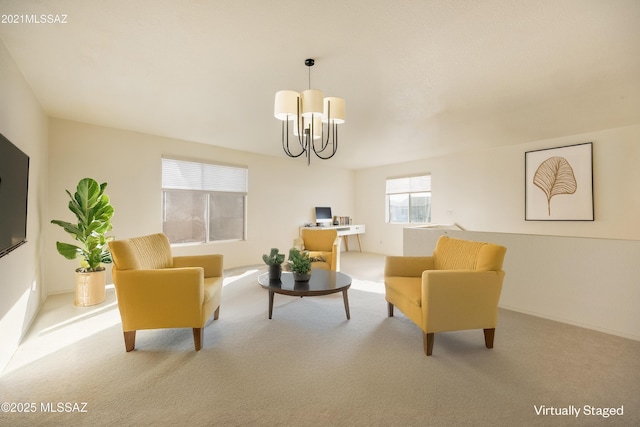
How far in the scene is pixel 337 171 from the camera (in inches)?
295

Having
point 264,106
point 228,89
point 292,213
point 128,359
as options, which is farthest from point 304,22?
point 292,213

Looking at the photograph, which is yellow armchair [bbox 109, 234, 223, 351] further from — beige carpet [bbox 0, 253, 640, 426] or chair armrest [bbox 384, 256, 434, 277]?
chair armrest [bbox 384, 256, 434, 277]

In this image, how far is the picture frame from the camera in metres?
4.30

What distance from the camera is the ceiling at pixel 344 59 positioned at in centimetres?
179

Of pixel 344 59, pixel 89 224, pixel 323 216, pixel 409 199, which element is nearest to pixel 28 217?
pixel 89 224

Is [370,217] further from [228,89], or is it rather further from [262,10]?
[262,10]

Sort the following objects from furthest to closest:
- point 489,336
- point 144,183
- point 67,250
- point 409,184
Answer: point 409,184
point 144,183
point 67,250
point 489,336

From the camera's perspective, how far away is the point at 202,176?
5.09 metres

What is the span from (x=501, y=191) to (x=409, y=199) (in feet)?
6.54

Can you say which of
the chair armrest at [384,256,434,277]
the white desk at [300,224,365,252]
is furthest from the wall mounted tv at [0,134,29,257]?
the white desk at [300,224,365,252]

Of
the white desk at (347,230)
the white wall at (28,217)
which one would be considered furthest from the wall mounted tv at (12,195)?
the white desk at (347,230)

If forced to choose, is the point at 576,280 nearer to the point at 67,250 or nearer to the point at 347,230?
the point at 347,230

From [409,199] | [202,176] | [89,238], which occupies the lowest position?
[89,238]

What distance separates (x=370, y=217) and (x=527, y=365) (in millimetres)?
5633
